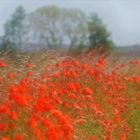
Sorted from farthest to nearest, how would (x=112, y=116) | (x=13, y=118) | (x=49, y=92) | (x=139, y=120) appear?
1. (x=139, y=120)
2. (x=112, y=116)
3. (x=49, y=92)
4. (x=13, y=118)

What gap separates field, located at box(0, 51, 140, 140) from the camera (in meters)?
4.84

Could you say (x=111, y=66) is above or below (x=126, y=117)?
above

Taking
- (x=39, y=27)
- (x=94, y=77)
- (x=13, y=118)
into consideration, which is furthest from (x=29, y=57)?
(x=39, y=27)

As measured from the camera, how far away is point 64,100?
7.02 meters

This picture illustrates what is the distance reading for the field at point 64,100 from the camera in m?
4.84

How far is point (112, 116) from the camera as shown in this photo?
7883 millimetres

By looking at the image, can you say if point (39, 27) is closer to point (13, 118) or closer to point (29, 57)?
point (29, 57)

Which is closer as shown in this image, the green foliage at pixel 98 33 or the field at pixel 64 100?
the field at pixel 64 100

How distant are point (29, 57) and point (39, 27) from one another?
43.2m

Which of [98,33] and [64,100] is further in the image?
[98,33]

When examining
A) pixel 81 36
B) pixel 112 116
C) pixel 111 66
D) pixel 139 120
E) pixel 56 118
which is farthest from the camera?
pixel 81 36

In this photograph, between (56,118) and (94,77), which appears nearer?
(56,118)

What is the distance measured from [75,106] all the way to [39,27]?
44302 millimetres

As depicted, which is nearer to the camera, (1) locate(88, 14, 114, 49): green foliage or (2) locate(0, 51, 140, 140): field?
(2) locate(0, 51, 140, 140): field
